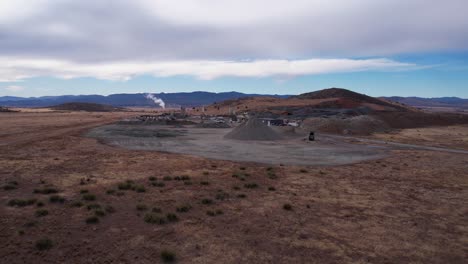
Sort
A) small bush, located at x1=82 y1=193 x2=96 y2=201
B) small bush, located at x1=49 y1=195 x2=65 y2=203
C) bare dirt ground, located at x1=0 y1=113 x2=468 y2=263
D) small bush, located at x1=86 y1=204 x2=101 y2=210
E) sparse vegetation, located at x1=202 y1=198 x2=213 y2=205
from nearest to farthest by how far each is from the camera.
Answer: bare dirt ground, located at x1=0 y1=113 x2=468 y2=263 < small bush, located at x1=86 y1=204 x2=101 y2=210 < small bush, located at x1=49 y1=195 x2=65 y2=203 < small bush, located at x1=82 y1=193 x2=96 y2=201 < sparse vegetation, located at x1=202 y1=198 x2=213 y2=205

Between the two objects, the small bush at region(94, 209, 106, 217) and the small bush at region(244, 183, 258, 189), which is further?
the small bush at region(244, 183, 258, 189)

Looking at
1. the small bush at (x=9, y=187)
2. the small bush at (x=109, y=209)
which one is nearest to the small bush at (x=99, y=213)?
the small bush at (x=109, y=209)

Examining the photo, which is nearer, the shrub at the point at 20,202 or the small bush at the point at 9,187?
the shrub at the point at 20,202

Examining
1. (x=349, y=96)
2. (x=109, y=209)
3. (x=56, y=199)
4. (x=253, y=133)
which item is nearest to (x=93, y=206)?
(x=109, y=209)

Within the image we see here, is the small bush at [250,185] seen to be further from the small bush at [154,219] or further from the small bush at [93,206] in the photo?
the small bush at [93,206]

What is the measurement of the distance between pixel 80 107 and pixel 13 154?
127 m

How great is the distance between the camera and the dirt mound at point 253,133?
36094mm

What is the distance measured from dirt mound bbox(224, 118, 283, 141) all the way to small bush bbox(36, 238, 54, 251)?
2767 centimetres

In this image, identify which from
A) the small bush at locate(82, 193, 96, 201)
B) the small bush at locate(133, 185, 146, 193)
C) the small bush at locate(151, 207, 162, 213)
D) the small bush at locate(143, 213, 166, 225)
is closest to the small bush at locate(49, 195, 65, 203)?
the small bush at locate(82, 193, 96, 201)

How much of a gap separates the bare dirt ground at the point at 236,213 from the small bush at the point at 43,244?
0.25ft

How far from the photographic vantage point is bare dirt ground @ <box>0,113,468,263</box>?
29.0 feet

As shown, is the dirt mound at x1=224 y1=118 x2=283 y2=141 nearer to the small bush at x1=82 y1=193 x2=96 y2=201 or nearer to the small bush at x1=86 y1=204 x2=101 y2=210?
the small bush at x1=82 y1=193 x2=96 y2=201

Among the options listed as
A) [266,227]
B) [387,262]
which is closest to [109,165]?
[266,227]

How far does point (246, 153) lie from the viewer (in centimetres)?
2634
